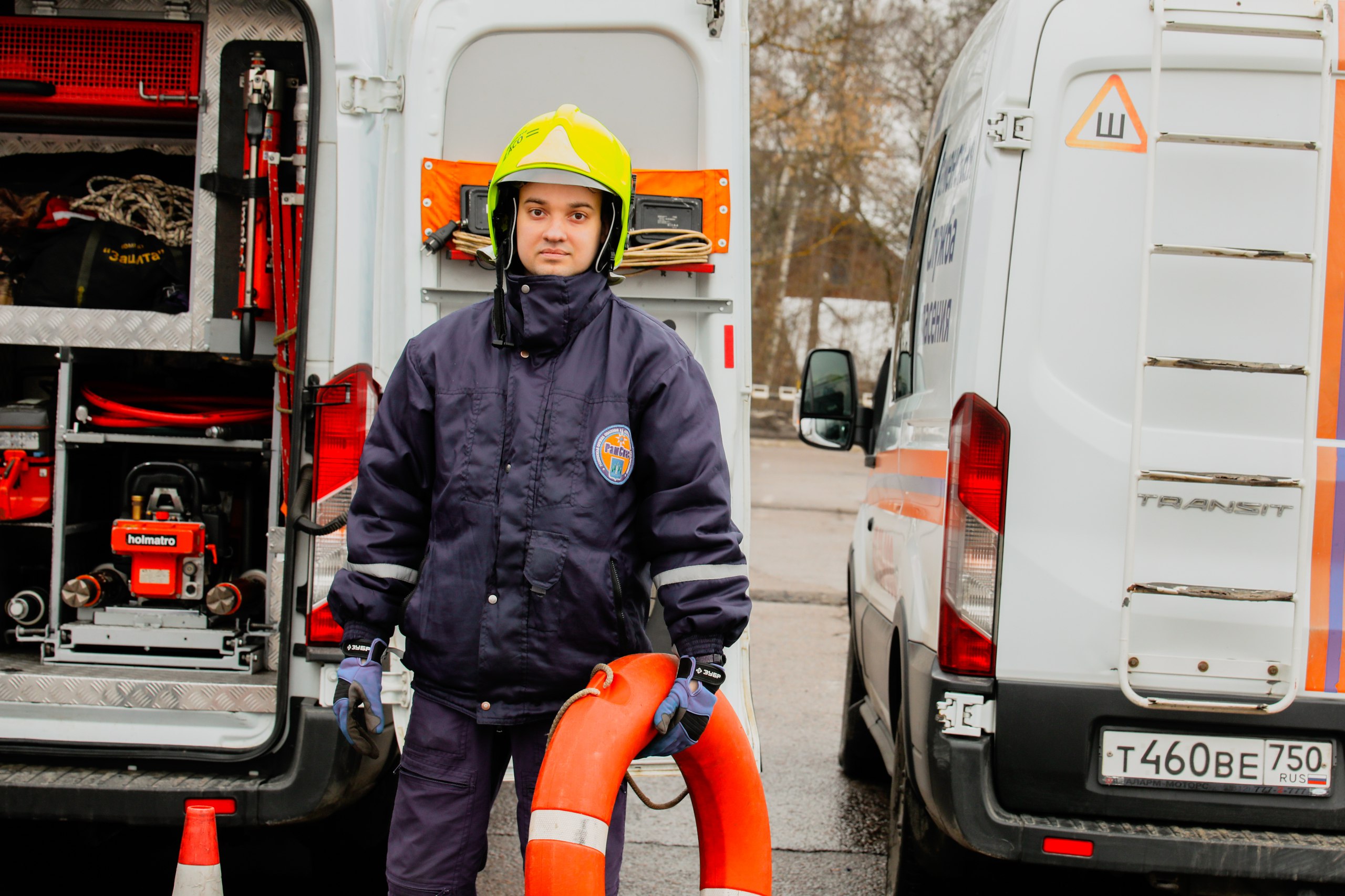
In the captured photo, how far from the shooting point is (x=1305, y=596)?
2742 millimetres

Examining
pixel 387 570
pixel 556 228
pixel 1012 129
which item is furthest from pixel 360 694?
pixel 1012 129

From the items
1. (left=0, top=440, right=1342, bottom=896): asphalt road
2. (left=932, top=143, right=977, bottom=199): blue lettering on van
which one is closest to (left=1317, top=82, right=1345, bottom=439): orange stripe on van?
(left=932, top=143, right=977, bottom=199): blue lettering on van

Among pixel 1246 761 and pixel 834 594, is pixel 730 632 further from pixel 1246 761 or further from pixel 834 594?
Answer: pixel 834 594

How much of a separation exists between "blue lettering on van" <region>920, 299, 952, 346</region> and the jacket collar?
3.59 feet

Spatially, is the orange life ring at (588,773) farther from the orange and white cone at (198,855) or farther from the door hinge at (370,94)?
the door hinge at (370,94)

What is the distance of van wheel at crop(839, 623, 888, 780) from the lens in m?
5.00

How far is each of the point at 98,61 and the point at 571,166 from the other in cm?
265

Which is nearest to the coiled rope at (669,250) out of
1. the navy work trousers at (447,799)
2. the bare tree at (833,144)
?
the navy work trousers at (447,799)

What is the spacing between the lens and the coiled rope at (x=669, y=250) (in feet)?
11.0

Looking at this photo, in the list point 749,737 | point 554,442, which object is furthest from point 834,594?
point 554,442

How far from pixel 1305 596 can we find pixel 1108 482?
1.57 feet

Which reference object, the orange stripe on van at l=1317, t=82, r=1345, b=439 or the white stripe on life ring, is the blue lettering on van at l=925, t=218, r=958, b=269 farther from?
the white stripe on life ring

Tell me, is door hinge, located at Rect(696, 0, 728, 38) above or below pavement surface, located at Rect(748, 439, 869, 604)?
above

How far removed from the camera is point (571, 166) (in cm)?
242
